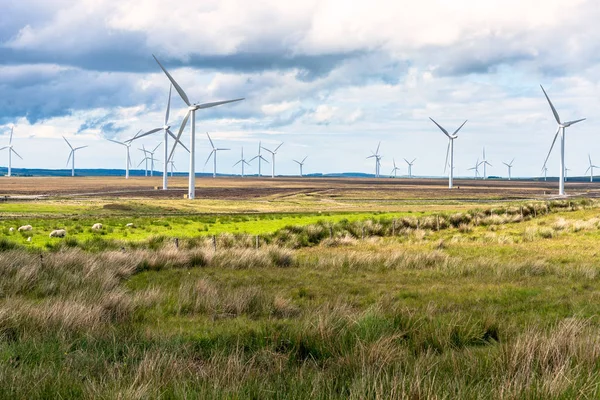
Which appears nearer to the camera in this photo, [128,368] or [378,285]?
[128,368]

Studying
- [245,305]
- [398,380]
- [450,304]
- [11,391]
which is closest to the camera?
[11,391]

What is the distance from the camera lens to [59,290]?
1612 centimetres

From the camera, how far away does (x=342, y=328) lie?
1096 cm

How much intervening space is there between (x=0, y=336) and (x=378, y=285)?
12311mm

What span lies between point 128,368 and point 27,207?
68987 millimetres

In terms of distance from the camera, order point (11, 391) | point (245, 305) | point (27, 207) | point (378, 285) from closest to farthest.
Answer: point (11, 391)
point (245, 305)
point (378, 285)
point (27, 207)

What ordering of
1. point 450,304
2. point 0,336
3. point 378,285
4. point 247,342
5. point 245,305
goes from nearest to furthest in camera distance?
1. point 0,336
2. point 247,342
3. point 245,305
4. point 450,304
5. point 378,285

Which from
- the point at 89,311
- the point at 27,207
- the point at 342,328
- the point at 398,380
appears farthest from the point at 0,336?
the point at 27,207

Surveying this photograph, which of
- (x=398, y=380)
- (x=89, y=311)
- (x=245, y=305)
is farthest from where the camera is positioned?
(x=245, y=305)

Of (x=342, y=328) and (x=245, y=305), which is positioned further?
(x=245, y=305)

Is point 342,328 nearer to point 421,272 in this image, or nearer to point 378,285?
point 378,285

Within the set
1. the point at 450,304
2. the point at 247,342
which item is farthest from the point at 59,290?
the point at 450,304

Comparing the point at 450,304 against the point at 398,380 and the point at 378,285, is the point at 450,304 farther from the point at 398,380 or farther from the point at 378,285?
the point at 398,380

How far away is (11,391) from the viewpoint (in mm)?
7234
